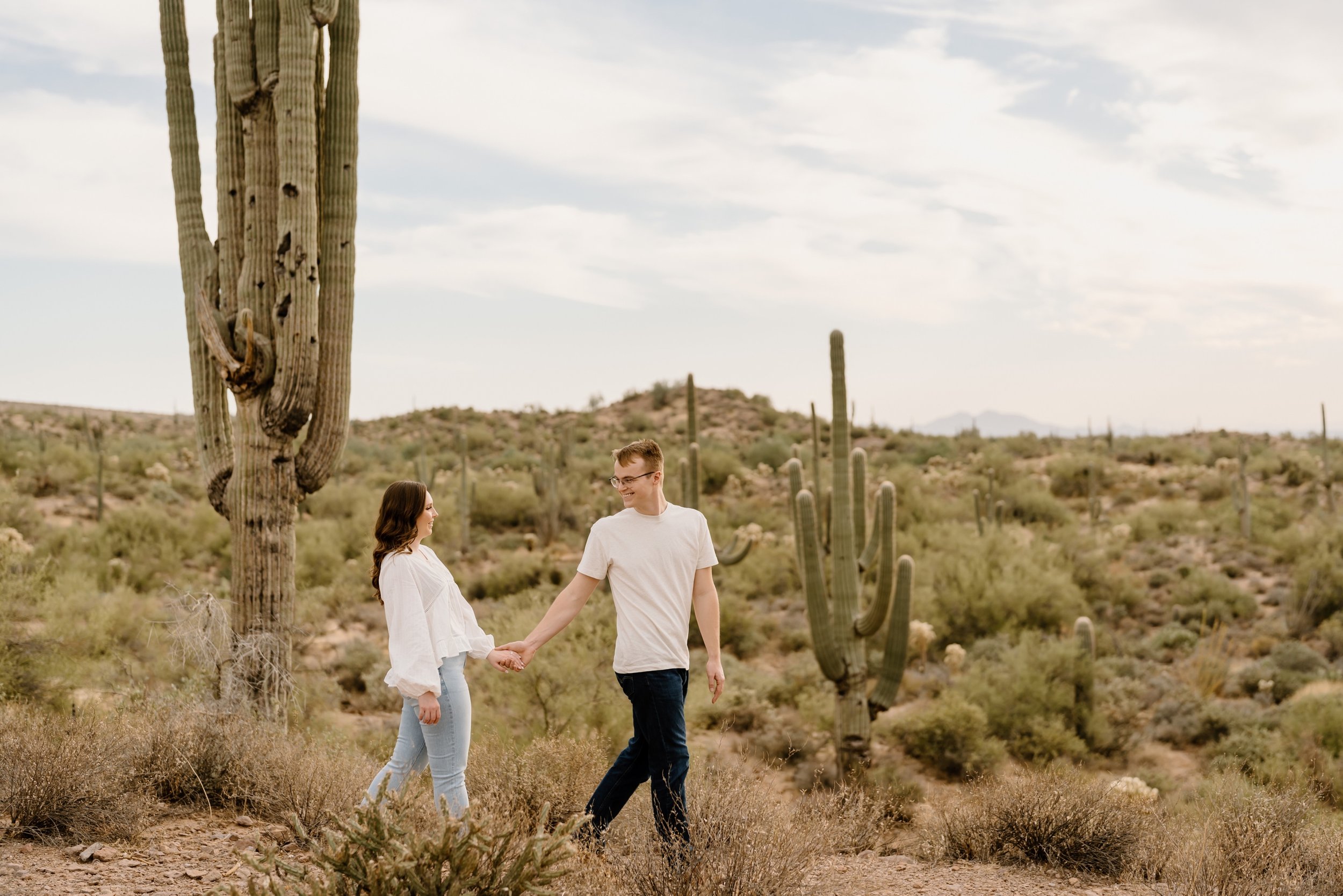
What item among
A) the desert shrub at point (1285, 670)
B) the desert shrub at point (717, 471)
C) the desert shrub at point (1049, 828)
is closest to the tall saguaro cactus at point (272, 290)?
the desert shrub at point (1049, 828)

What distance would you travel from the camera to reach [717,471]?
29.2m

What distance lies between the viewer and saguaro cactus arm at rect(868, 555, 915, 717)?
918cm

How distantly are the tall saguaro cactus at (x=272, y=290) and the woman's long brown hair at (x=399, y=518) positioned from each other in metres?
2.54

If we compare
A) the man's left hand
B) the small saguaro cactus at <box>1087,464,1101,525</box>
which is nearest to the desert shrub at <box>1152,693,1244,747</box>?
the man's left hand

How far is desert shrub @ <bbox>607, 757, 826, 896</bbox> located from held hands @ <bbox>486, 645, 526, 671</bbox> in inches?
34.5

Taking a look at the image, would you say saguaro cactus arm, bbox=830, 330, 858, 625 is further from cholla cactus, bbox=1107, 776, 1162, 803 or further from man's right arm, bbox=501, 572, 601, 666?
man's right arm, bbox=501, 572, 601, 666

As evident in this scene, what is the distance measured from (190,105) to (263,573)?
3559mm

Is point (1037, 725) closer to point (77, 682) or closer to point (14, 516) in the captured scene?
point (77, 682)

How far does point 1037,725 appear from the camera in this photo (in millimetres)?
10461

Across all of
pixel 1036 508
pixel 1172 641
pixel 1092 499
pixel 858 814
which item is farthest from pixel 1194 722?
pixel 1092 499

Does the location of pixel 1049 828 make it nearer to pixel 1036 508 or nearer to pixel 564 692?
pixel 564 692

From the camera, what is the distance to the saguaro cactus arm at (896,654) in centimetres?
918

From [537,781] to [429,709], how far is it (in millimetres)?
1266

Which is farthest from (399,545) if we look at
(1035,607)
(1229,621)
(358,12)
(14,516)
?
(14,516)
